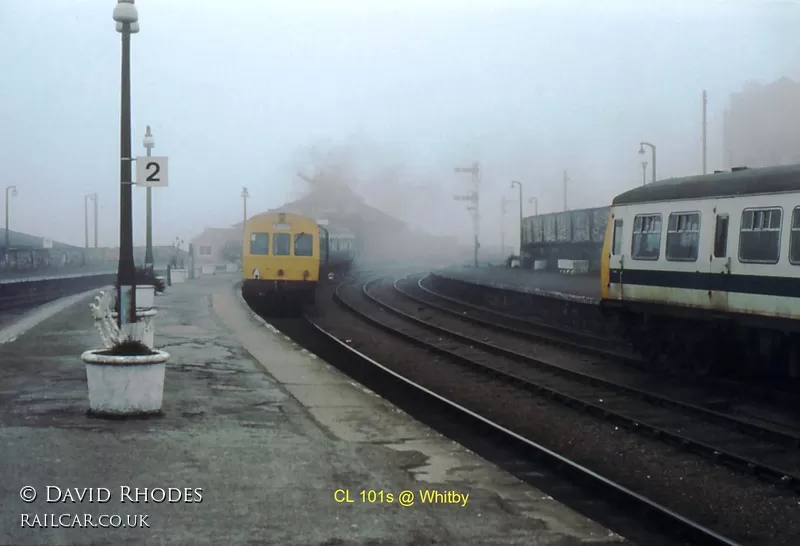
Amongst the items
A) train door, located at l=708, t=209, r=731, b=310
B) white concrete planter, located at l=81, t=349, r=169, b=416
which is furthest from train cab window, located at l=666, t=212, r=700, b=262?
white concrete planter, located at l=81, t=349, r=169, b=416

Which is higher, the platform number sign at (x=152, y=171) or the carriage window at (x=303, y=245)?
the platform number sign at (x=152, y=171)

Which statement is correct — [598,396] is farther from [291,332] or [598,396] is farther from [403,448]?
[291,332]

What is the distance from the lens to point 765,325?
12016 millimetres

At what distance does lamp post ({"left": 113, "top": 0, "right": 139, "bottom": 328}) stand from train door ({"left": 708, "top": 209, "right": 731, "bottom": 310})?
7.79m

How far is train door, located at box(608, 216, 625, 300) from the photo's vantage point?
1560cm

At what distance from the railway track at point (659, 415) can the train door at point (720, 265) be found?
176 centimetres

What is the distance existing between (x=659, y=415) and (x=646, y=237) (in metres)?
4.37

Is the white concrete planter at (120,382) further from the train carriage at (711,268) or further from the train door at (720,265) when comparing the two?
the train door at (720,265)

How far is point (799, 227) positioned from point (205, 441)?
25.1 feet

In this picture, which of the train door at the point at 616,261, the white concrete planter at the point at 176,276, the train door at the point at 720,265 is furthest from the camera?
the white concrete planter at the point at 176,276

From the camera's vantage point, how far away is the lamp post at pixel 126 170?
36.1 feet

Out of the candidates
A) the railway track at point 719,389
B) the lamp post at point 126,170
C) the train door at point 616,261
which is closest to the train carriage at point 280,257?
the railway track at point 719,389

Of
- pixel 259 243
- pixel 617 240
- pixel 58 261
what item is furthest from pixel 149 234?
pixel 58 261

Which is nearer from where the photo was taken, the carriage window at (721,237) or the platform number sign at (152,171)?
the platform number sign at (152,171)
